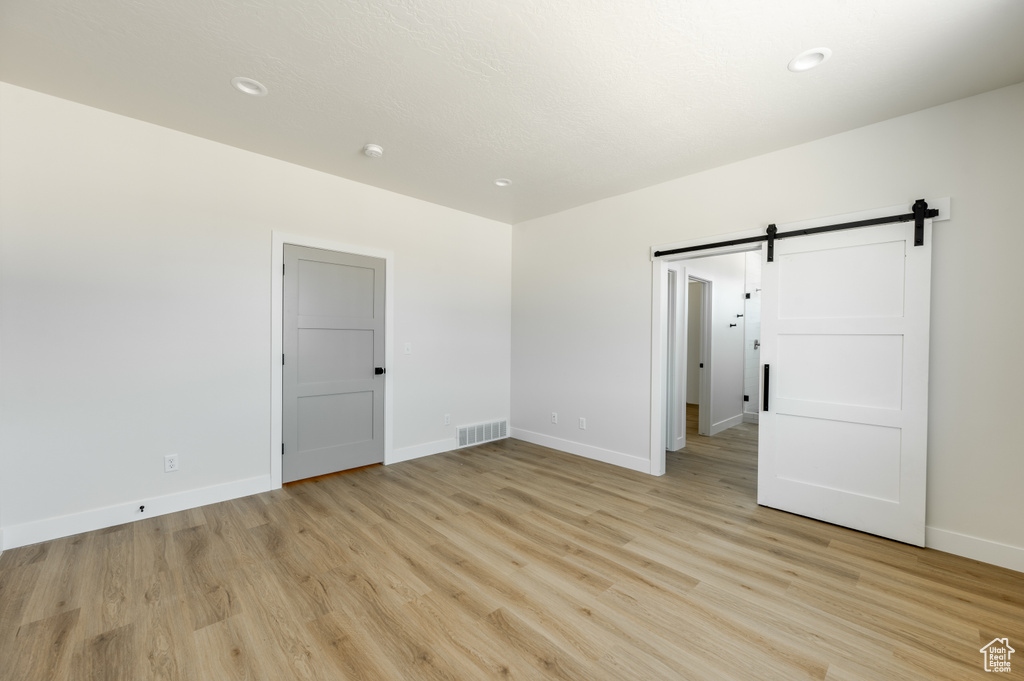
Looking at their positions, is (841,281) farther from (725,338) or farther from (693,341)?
(693,341)

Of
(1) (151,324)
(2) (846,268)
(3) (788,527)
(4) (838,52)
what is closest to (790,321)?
(2) (846,268)

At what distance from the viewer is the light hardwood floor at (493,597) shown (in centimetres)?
166

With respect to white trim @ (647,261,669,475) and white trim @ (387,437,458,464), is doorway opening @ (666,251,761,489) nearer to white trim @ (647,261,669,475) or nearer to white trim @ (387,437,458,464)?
white trim @ (647,261,669,475)

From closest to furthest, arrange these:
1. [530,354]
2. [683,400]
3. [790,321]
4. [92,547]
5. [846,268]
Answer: [92,547]
[846,268]
[790,321]
[683,400]
[530,354]

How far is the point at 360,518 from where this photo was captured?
297cm

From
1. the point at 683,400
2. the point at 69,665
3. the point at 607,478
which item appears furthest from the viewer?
the point at 683,400

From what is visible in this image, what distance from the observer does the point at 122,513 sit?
2.82m

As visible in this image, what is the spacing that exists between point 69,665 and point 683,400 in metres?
5.08

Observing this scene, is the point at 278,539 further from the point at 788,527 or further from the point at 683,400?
the point at 683,400

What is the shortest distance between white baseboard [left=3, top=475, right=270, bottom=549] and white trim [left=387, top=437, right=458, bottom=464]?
1218 millimetres

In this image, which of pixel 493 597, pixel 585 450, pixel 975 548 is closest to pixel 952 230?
pixel 975 548

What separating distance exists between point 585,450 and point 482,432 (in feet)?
4.34

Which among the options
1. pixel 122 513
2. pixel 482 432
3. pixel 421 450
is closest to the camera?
pixel 122 513

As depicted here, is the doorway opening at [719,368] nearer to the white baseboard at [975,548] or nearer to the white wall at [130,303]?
the white baseboard at [975,548]
